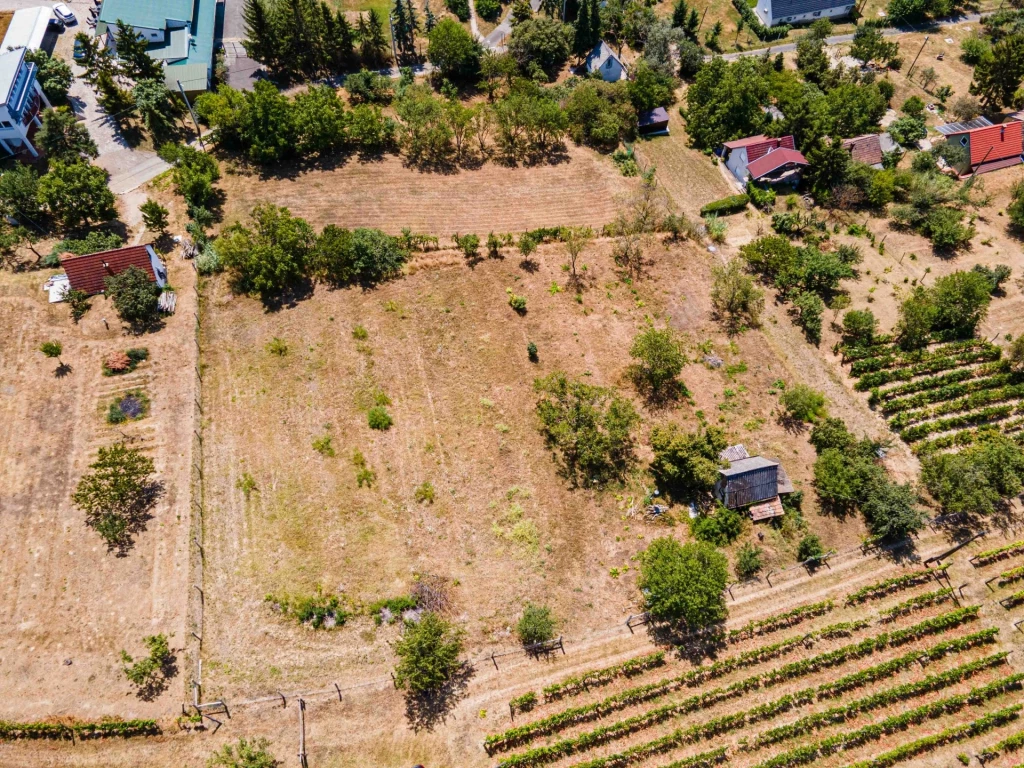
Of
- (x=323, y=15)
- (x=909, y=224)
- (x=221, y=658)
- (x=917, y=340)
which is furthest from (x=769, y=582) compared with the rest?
(x=323, y=15)

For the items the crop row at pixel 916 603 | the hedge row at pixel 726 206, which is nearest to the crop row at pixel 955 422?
the crop row at pixel 916 603

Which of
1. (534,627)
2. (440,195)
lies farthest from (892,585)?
(440,195)

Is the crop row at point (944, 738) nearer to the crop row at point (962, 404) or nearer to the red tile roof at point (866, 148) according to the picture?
the crop row at point (962, 404)

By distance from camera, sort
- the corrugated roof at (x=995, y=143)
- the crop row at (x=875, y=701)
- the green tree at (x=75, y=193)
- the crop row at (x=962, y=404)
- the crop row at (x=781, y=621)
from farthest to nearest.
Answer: the corrugated roof at (x=995, y=143) → the green tree at (x=75, y=193) → the crop row at (x=962, y=404) → the crop row at (x=781, y=621) → the crop row at (x=875, y=701)

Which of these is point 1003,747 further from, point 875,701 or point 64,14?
point 64,14

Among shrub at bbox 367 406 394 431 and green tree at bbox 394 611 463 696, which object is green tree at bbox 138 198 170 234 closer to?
shrub at bbox 367 406 394 431

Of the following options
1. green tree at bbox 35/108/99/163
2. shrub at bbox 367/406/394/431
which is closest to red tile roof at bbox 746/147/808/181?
shrub at bbox 367/406/394/431
